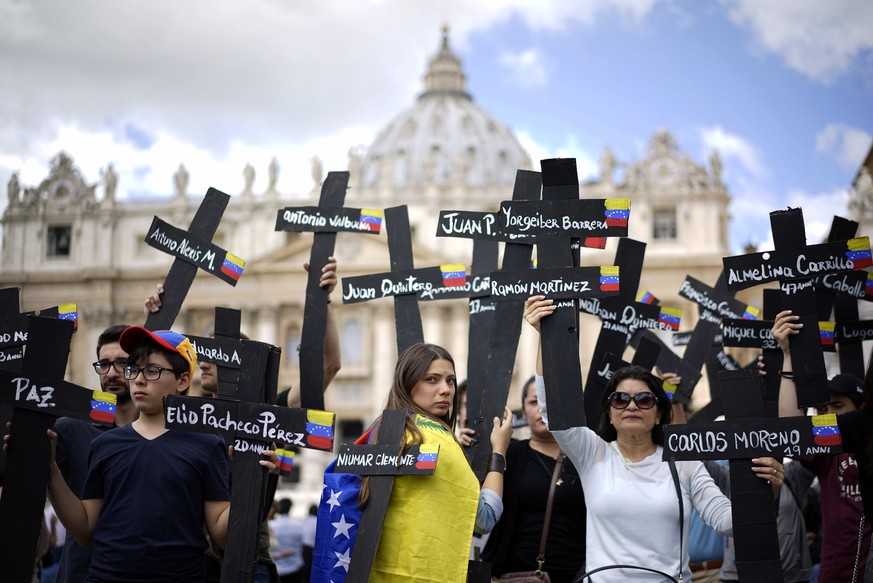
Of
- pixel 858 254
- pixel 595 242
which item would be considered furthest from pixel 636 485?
pixel 858 254

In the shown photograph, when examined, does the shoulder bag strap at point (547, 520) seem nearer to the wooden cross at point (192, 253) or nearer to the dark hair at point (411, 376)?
the dark hair at point (411, 376)

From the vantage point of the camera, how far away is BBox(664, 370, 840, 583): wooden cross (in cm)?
394

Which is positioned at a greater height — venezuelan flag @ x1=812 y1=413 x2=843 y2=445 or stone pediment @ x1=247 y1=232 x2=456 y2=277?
stone pediment @ x1=247 y1=232 x2=456 y2=277

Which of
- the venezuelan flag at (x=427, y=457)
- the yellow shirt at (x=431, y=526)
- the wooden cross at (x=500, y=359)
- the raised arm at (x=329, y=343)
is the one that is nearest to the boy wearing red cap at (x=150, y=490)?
the yellow shirt at (x=431, y=526)

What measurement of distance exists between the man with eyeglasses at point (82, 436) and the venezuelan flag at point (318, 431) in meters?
1.05

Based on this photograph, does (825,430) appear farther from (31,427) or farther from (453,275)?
(31,427)

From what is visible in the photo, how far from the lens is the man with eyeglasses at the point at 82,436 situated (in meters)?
4.38

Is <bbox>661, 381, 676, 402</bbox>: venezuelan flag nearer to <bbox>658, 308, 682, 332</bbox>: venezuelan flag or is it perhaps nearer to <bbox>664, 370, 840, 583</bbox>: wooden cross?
<bbox>658, 308, 682, 332</bbox>: venezuelan flag

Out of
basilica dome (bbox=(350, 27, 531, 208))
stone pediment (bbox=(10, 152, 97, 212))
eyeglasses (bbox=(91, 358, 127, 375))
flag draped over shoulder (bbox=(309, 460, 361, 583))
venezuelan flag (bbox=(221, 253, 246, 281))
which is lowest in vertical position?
flag draped over shoulder (bbox=(309, 460, 361, 583))

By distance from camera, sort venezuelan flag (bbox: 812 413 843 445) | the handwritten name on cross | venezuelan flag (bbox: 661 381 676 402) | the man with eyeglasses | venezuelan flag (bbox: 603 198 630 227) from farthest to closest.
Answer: venezuelan flag (bbox: 661 381 676 402) → the handwritten name on cross → venezuelan flag (bbox: 603 198 630 227) → the man with eyeglasses → venezuelan flag (bbox: 812 413 843 445)

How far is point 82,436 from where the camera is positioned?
15.3ft

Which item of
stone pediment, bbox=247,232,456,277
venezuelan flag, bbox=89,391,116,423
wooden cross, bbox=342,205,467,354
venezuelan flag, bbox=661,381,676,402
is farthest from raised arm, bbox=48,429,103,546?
stone pediment, bbox=247,232,456,277

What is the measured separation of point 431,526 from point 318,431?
578mm

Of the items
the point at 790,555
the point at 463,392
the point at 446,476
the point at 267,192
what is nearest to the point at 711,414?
the point at 790,555
